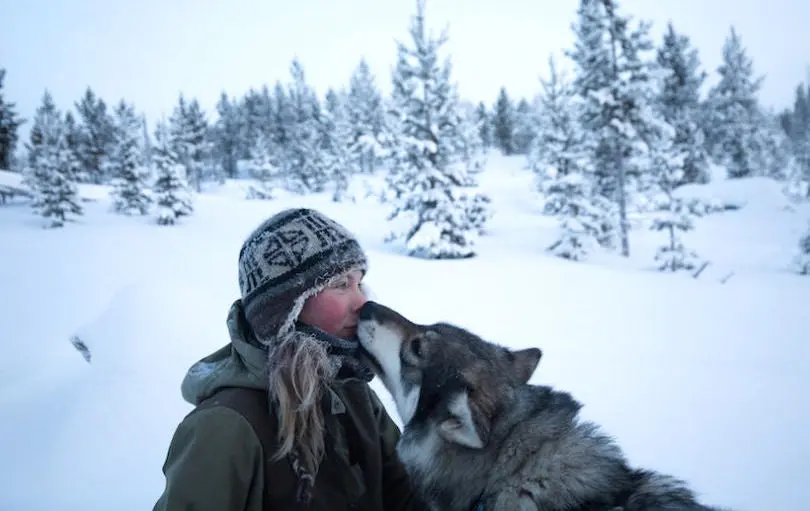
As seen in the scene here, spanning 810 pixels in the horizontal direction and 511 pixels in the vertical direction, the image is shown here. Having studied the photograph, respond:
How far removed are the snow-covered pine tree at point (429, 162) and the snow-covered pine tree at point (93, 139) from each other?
46.4 metres

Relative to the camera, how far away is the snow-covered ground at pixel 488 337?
4602mm

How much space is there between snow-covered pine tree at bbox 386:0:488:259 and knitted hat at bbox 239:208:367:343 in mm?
16580

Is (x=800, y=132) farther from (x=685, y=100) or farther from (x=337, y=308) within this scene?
(x=337, y=308)

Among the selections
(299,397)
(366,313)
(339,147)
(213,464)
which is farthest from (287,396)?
(339,147)

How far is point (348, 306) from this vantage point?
7.91 ft

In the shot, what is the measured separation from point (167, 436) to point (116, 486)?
67cm

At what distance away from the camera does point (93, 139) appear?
55.5 metres

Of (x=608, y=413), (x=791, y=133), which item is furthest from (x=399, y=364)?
(x=791, y=133)

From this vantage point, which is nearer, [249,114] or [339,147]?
[339,147]

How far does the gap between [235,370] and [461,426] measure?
1.04 meters

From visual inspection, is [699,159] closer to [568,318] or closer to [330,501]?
[568,318]

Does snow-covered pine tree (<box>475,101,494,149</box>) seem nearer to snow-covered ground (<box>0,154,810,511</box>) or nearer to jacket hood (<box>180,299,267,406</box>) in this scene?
snow-covered ground (<box>0,154,810,511</box>)

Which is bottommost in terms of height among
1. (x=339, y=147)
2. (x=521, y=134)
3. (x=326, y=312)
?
(x=326, y=312)

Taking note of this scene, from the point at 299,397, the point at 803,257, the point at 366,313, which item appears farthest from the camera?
the point at 803,257
